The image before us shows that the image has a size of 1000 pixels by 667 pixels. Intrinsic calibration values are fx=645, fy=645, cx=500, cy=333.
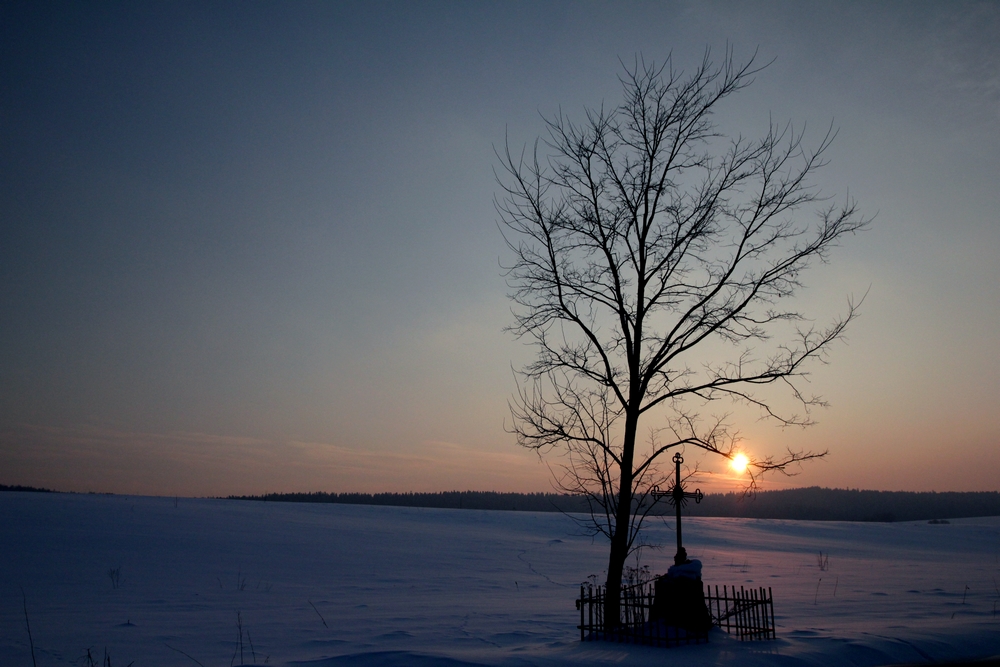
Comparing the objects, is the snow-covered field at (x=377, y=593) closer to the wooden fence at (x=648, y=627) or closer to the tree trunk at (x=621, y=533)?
the wooden fence at (x=648, y=627)

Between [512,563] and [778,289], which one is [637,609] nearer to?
[778,289]

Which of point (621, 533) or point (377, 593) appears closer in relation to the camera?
point (621, 533)

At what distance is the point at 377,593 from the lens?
18.5 metres

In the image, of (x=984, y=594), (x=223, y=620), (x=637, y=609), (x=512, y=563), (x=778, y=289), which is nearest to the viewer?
(x=637, y=609)

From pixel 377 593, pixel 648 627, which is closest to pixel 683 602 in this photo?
pixel 648 627

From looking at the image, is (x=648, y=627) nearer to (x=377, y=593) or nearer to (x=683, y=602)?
(x=683, y=602)

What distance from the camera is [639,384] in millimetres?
12547

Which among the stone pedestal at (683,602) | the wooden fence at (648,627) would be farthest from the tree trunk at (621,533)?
the stone pedestal at (683,602)

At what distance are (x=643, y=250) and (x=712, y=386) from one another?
298 cm

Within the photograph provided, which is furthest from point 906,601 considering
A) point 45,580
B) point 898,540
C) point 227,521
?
point 898,540

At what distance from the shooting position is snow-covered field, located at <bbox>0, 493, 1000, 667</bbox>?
1055cm

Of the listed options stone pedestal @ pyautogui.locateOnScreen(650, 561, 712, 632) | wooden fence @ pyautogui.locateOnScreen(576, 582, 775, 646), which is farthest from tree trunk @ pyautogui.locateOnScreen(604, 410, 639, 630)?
stone pedestal @ pyautogui.locateOnScreen(650, 561, 712, 632)

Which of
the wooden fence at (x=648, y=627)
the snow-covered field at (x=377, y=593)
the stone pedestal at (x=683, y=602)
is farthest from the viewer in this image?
the stone pedestal at (x=683, y=602)

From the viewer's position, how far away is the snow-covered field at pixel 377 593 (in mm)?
10547
